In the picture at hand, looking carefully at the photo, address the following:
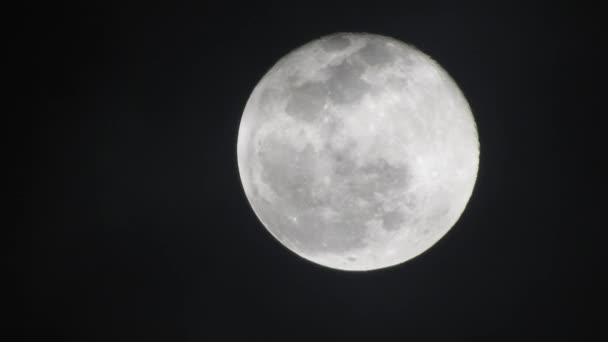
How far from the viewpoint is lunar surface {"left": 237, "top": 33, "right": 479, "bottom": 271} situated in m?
3.24

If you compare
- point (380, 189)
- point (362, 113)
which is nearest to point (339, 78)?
point (362, 113)

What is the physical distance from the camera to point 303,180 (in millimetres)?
3363

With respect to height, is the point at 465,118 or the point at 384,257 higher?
the point at 465,118

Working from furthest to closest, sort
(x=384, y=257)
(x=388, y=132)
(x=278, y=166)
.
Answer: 1. (x=384, y=257)
2. (x=278, y=166)
3. (x=388, y=132)

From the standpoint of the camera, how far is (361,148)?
10.5 ft

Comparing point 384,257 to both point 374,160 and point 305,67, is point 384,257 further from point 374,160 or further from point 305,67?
point 305,67

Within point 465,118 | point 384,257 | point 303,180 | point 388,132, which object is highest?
point 465,118

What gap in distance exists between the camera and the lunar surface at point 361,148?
127 inches

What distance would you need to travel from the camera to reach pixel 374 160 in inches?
127

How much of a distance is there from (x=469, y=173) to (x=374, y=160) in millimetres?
780

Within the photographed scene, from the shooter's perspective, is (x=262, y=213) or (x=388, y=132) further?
(x=262, y=213)

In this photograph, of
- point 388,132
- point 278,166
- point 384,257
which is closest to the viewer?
point 388,132

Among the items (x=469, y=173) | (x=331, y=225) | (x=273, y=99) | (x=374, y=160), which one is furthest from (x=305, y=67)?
(x=469, y=173)

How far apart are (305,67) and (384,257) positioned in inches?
55.7
